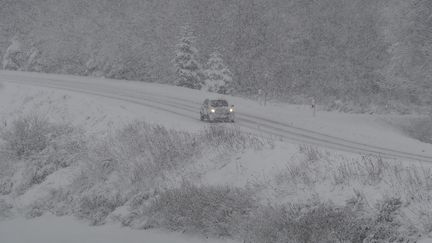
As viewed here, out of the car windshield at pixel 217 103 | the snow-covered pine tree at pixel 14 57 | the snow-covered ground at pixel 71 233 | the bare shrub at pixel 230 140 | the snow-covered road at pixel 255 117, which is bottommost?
the snow-covered ground at pixel 71 233

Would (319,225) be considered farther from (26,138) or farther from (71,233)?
(26,138)

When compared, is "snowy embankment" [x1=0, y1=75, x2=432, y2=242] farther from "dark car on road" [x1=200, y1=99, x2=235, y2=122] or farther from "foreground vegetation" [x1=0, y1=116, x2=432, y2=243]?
"dark car on road" [x1=200, y1=99, x2=235, y2=122]

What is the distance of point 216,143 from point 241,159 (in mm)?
1621

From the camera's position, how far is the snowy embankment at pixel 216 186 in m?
10.1

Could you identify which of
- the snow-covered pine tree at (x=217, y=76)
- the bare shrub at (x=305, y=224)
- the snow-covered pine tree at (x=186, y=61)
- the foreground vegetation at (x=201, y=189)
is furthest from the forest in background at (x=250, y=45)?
the bare shrub at (x=305, y=224)

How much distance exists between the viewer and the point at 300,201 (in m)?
10.9

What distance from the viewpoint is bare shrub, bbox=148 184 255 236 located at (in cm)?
1174

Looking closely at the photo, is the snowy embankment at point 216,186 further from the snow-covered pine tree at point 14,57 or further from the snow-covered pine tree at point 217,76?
the snow-covered pine tree at point 14,57

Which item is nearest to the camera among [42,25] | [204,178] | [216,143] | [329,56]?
[204,178]

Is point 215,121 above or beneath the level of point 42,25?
beneath

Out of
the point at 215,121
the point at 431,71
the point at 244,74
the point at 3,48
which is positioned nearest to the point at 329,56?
the point at 244,74

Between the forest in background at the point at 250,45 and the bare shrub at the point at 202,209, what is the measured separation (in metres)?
32.4

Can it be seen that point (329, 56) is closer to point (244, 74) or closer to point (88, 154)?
point (244, 74)

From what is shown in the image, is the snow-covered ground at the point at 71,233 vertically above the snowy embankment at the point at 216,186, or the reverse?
the snowy embankment at the point at 216,186
